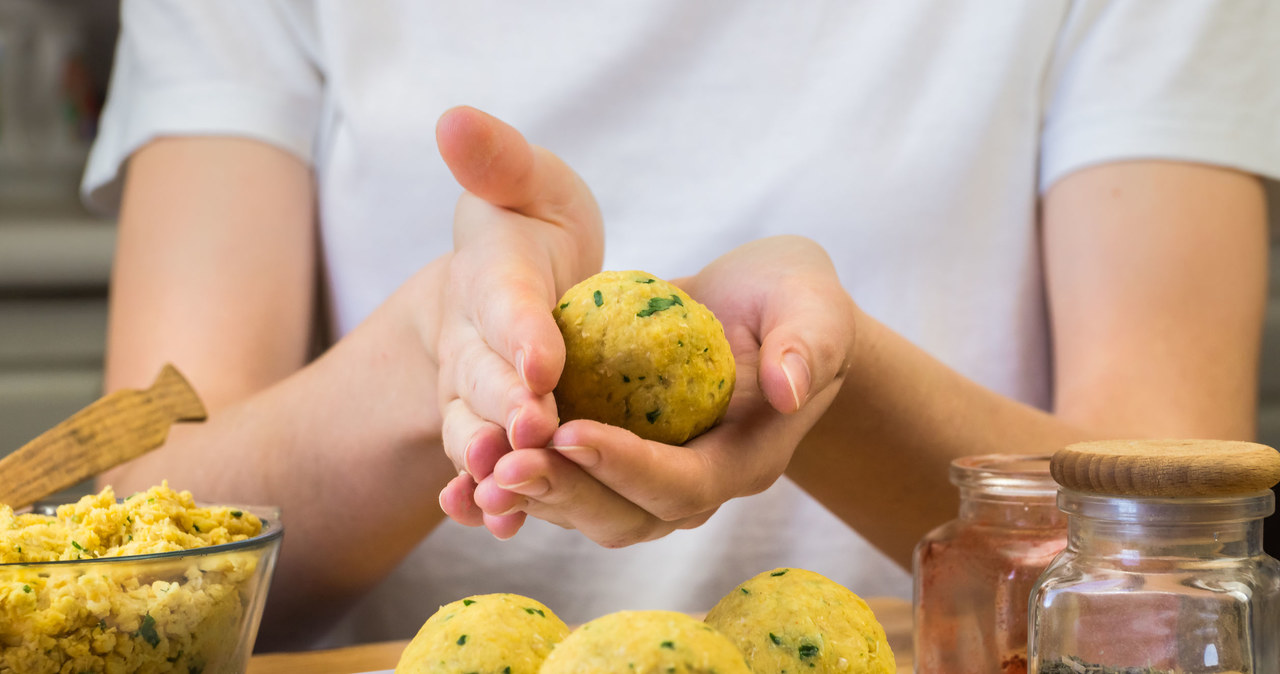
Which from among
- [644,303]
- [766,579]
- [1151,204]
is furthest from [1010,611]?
[1151,204]

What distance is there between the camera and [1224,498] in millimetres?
544

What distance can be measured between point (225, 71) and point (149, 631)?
3.09ft

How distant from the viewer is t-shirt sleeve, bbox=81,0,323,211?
1350mm

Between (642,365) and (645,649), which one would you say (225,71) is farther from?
(645,649)

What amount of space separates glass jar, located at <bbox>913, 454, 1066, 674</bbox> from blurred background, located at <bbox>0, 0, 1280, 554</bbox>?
205cm

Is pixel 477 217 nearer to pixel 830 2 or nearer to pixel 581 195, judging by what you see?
pixel 581 195

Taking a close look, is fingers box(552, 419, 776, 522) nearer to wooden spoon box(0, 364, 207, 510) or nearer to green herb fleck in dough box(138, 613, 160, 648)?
green herb fleck in dough box(138, 613, 160, 648)

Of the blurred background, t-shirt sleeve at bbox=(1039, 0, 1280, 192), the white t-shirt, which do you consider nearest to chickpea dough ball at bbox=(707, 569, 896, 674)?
the white t-shirt

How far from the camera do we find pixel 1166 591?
0.56m

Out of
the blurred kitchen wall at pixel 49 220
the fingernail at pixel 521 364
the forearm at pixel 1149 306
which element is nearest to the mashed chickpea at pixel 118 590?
the fingernail at pixel 521 364

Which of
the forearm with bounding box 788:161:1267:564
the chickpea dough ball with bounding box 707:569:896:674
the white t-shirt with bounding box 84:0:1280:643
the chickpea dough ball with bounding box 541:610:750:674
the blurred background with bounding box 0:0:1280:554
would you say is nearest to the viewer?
the chickpea dough ball with bounding box 541:610:750:674

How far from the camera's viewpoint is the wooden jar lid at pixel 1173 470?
0.52m

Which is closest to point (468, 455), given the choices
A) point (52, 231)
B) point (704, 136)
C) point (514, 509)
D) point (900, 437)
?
point (514, 509)

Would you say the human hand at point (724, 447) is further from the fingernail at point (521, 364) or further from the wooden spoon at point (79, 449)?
the wooden spoon at point (79, 449)
